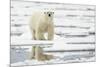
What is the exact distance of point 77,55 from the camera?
8.46ft

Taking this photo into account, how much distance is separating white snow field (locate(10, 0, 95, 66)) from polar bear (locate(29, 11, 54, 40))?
0.04 metres

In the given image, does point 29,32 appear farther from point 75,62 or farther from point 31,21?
point 75,62

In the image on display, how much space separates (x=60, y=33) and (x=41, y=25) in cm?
23

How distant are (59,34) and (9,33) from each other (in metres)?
0.53

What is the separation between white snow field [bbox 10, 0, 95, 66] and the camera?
7.61 feet

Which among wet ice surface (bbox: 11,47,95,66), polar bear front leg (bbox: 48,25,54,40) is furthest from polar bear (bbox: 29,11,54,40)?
wet ice surface (bbox: 11,47,95,66)

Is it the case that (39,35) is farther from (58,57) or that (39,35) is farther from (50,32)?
(58,57)

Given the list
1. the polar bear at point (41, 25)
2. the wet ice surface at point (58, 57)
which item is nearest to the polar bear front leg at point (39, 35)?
the polar bear at point (41, 25)

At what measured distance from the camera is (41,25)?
2.41 m

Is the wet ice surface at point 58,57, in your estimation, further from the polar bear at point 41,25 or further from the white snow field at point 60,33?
the polar bear at point 41,25

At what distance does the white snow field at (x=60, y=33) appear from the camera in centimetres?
232

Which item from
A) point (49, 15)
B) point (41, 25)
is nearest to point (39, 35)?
point (41, 25)

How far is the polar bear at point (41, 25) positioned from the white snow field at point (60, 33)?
40 millimetres

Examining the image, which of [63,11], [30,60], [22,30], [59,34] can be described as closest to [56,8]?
[63,11]
